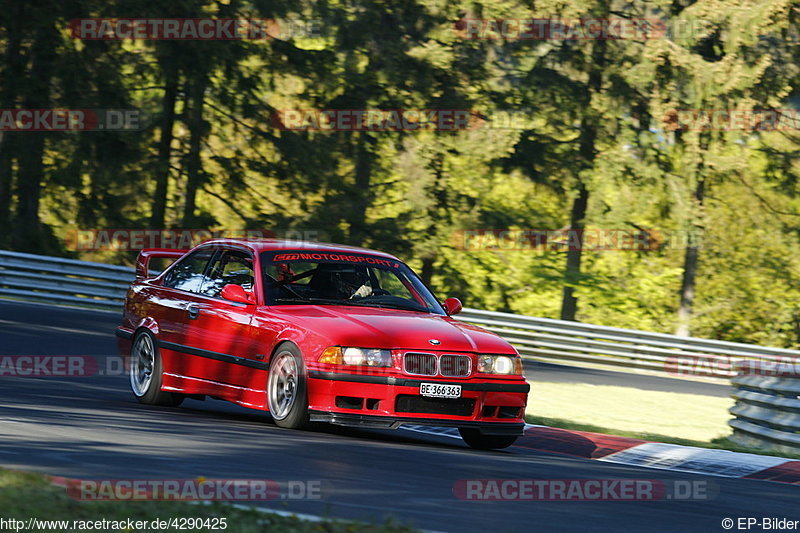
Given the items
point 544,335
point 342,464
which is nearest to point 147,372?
point 342,464

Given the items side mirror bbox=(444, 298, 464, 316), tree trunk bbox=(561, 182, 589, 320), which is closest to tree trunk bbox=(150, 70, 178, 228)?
tree trunk bbox=(561, 182, 589, 320)

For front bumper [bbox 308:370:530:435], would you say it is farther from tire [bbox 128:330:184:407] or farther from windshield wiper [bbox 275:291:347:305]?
tire [bbox 128:330:184:407]

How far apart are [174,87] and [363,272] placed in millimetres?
22978

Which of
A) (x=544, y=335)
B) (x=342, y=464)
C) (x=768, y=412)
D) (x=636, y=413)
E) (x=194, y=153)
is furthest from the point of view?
(x=194, y=153)

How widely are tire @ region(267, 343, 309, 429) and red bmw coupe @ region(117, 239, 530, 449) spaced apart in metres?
0.01

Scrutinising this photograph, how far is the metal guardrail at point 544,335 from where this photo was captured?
2555 cm

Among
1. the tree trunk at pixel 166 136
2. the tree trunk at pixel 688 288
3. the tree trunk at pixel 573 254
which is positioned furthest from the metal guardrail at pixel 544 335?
the tree trunk at pixel 573 254

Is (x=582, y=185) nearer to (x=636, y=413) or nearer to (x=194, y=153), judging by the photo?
(x=194, y=153)

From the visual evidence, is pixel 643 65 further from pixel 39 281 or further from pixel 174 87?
pixel 39 281

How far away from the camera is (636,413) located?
15.9 meters

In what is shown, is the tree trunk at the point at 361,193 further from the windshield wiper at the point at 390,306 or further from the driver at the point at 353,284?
the windshield wiper at the point at 390,306

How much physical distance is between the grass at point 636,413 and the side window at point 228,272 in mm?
3277

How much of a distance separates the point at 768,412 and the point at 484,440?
11.7 feet

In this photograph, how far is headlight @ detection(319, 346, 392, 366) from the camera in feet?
31.0
